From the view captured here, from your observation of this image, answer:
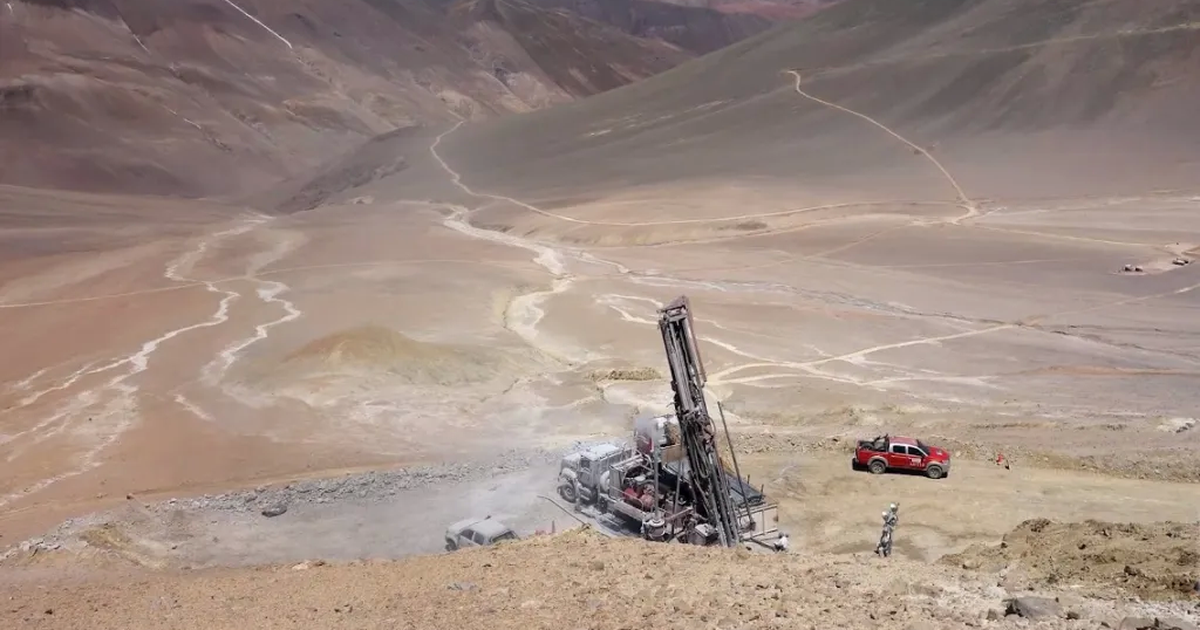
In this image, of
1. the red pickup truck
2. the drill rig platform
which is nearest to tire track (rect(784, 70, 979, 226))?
the red pickup truck

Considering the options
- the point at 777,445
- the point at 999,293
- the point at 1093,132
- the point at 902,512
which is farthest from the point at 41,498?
the point at 1093,132

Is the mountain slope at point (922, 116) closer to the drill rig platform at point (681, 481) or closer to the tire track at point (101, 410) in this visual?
the tire track at point (101, 410)

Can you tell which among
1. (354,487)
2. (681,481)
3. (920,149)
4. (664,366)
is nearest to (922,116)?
(920,149)

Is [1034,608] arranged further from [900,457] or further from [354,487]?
[354,487]

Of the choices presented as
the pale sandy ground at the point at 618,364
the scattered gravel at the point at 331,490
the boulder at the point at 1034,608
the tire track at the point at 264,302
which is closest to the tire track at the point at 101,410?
the pale sandy ground at the point at 618,364

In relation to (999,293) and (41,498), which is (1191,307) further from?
(41,498)

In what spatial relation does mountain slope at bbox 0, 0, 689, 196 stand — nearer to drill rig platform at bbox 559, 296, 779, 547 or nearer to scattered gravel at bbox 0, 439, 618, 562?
scattered gravel at bbox 0, 439, 618, 562

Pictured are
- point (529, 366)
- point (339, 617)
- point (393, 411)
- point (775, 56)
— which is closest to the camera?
point (339, 617)
